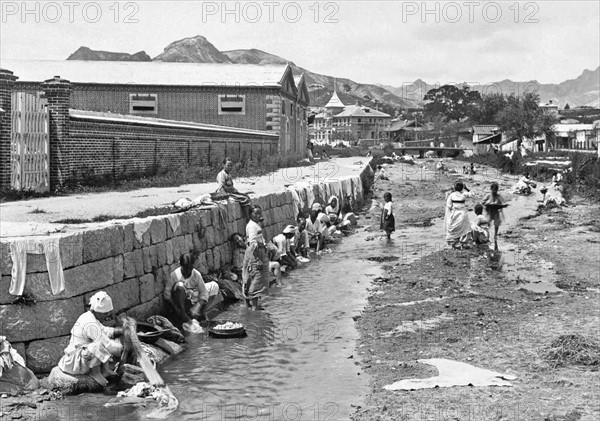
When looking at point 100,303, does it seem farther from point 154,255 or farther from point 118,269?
point 154,255

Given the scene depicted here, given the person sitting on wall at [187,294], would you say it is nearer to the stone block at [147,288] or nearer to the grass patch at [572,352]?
the stone block at [147,288]

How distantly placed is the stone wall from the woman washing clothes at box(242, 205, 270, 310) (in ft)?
3.49

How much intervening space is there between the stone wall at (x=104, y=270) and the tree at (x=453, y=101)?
13823 cm

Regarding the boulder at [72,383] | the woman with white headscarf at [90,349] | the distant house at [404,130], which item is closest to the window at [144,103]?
the woman with white headscarf at [90,349]

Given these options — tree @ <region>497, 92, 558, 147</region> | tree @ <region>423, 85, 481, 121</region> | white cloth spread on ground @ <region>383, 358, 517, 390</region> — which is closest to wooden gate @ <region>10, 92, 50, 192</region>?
white cloth spread on ground @ <region>383, 358, 517, 390</region>

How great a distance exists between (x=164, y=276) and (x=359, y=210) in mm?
18702

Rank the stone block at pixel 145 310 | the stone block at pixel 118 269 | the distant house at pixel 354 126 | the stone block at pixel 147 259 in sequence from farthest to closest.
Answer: the distant house at pixel 354 126 < the stone block at pixel 147 259 < the stone block at pixel 145 310 < the stone block at pixel 118 269

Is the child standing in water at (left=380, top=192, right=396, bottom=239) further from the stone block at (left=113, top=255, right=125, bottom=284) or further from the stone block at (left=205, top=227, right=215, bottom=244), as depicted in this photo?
the stone block at (left=113, top=255, right=125, bottom=284)

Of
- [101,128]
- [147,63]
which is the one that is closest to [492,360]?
[101,128]

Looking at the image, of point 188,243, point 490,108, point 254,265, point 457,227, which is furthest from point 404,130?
point 188,243

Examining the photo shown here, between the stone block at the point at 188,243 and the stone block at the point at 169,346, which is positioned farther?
the stone block at the point at 188,243

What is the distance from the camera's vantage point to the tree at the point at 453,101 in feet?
483

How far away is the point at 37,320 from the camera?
874 cm

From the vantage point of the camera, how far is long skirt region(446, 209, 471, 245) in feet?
56.1
